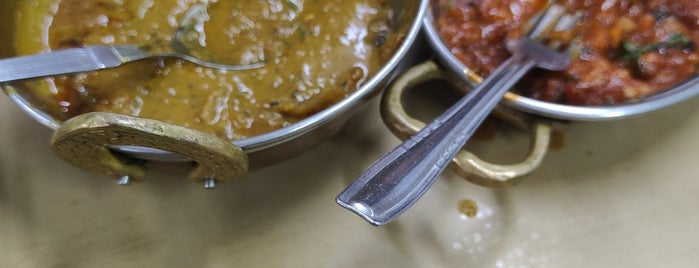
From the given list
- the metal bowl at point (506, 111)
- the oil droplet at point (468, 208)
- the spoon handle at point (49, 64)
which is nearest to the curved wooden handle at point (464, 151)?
the metal bowl at point (506, 111)

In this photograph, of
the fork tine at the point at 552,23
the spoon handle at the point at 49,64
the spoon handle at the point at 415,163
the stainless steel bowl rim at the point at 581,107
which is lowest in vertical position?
the stainless steel bowl rim at the point at 581,107

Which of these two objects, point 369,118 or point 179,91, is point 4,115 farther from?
point 369,118

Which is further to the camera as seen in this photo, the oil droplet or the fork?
the oil droplet

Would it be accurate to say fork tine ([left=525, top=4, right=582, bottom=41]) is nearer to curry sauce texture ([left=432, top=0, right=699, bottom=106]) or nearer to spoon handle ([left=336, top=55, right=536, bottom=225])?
curry sauce texture ([left=432, top=0, right=699, bottom=106])

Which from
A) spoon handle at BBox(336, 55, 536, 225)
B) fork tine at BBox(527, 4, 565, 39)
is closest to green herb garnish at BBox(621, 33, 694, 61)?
fork tine at BBox(527, 4, 565, 39)

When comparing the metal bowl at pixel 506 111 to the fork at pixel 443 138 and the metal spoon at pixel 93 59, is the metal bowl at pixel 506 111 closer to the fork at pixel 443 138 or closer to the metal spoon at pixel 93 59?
the fork at pixel 443 138

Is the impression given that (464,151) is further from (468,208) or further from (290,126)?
(290,126)

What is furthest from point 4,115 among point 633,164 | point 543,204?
point 633,164
